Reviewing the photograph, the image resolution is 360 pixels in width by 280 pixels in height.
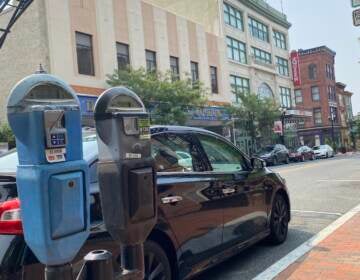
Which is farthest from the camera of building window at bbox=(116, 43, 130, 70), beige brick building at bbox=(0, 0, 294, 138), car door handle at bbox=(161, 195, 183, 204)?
building window at bbox=(116, 43, 130, 70)

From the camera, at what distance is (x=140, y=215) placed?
8.22ft

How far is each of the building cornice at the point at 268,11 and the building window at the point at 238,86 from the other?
21.9 ft

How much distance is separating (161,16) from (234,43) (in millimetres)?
11209

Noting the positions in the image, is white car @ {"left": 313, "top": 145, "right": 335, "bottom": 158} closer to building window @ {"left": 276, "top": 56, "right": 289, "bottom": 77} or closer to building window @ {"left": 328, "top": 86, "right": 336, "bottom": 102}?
building window @ {"left": 276, "top": 56, "right": 289, "bottom": 77}

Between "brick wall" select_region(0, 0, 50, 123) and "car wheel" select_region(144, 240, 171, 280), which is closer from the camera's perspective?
"car wheel" select_region(144, 240, 171, 280)

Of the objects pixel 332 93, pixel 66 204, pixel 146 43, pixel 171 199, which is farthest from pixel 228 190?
pixel 332 93

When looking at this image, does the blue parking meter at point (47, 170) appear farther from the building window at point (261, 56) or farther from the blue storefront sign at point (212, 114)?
the building window at point (261, 56)

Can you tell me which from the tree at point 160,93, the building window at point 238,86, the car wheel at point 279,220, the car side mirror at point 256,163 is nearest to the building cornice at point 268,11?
the building window at point 238,86

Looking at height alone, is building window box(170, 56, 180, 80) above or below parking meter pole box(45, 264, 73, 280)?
above

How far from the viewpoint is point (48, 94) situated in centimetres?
225

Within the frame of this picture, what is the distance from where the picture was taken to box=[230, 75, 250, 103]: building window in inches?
1454

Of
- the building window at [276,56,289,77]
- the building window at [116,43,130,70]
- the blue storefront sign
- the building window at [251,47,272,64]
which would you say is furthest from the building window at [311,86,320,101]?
the building window at [116,43,130,70]

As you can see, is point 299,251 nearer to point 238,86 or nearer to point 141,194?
point 141,194

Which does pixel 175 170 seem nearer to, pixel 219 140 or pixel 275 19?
pixel 219 140
